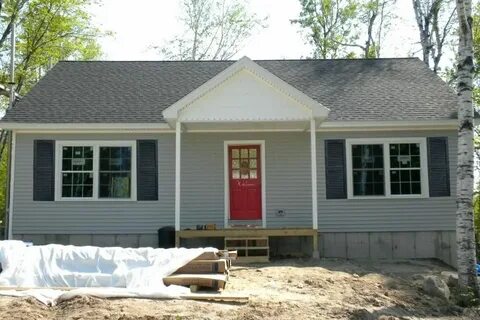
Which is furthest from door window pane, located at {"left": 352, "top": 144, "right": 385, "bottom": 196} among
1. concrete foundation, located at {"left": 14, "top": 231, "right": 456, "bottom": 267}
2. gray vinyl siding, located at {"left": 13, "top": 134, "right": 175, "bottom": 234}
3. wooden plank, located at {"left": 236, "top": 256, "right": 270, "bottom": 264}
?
gray vinyl siding, located at {"left": 13, "top": 134, "right": 175, "bottom": 234}

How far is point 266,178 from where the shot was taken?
12.8 meters

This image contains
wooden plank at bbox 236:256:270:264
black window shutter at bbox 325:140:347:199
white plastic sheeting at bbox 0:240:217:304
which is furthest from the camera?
black window shutter at bbox 325:140:347:199

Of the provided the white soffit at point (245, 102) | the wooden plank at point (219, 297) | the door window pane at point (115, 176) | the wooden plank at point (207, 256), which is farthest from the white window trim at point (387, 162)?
the wooden plank at point (219, 297)

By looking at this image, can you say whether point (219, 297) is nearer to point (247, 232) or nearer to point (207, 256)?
point (207, 256)

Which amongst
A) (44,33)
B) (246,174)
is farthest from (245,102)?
(44,33)

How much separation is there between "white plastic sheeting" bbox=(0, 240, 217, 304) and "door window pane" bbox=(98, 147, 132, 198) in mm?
4451

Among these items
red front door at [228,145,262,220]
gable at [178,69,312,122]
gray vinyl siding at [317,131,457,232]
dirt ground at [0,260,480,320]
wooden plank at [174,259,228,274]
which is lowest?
dirt ground at [0,260,480,320]

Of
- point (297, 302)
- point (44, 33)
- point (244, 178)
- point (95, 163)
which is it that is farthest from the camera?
point (44, 33)

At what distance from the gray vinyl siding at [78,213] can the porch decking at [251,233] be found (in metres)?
1.27

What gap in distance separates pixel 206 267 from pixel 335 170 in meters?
5.64

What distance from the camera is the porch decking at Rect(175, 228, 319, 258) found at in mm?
11344

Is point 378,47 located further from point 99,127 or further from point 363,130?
point 99,127

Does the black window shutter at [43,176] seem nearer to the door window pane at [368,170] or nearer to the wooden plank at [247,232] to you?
the wooden plank at [247,232]

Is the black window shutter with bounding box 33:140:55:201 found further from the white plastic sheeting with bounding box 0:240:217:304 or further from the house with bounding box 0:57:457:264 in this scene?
the white plastic sheeting with bounding box 0:240:217:304
